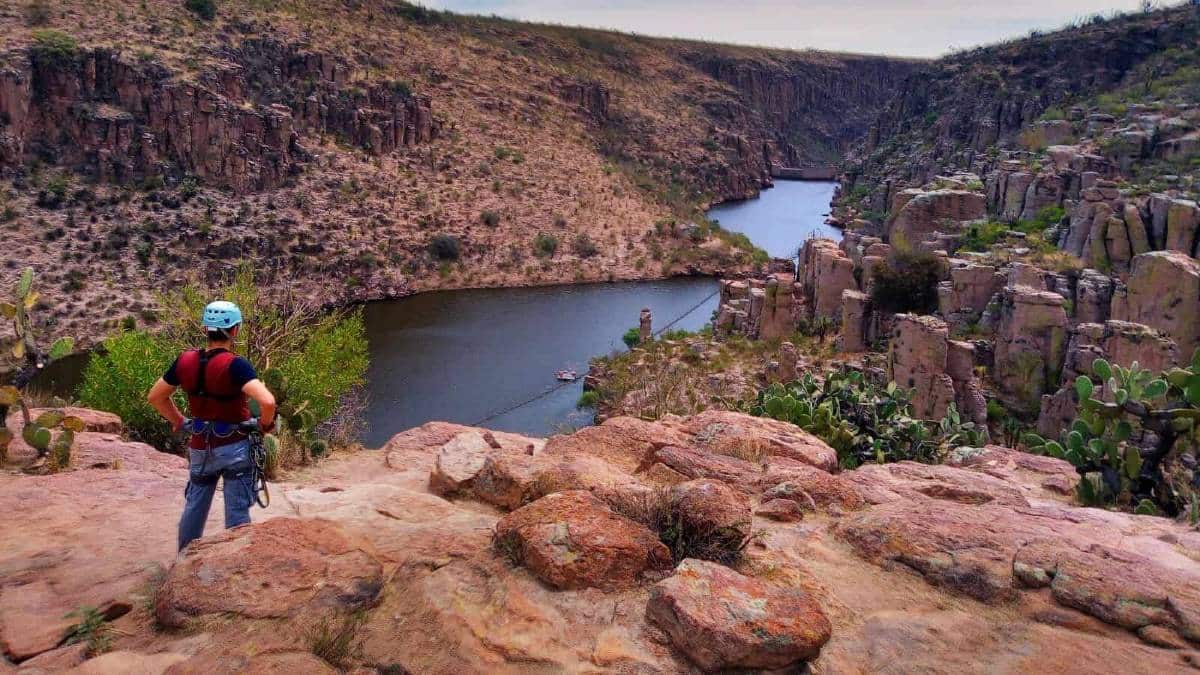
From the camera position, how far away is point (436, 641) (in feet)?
15.8

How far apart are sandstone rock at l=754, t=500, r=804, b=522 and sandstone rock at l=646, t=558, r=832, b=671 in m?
1.66

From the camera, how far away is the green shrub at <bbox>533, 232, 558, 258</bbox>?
65.4 metres

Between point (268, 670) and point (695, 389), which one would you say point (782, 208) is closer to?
point (695, 389)

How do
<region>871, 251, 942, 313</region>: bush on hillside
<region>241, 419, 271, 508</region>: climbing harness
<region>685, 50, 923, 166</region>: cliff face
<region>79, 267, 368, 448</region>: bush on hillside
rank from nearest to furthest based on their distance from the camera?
<region>241, 419, 271, 508</region>: climbing harness → <region>79, 267, 368, 448</region>: bush on hillside → <region>871, 251, 942, 313</region>: bush on hillside → <region>685, 50, 923, 166</region>: cliff face

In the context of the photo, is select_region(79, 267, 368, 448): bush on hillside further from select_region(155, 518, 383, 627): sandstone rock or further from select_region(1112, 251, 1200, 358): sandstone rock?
select_region(1112, 251, 1200, 358): sandstone rock

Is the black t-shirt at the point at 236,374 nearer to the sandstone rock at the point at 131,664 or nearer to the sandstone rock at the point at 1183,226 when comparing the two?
the sandstone rock at the point at 131,664

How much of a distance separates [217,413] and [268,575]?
142cm

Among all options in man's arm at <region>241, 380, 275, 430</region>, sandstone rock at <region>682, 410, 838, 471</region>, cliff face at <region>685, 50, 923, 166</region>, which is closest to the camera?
man's arm at <region>241, 380, 275, 430</region>

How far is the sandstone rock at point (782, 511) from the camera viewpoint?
6.80m

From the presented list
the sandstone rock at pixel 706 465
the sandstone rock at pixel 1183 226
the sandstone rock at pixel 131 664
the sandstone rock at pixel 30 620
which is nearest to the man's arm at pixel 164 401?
the sandstone rock at pixel 30 620

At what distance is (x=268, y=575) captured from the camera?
16.6ft

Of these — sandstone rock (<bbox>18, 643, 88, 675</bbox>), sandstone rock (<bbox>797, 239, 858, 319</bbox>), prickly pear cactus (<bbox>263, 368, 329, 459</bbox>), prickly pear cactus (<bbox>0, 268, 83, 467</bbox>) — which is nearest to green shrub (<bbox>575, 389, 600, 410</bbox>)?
sandstone rock (<bbox>797, 239, 858, 319</bbox>)

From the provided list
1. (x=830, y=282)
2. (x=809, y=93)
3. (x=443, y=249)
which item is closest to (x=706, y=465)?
(x=830, y=282)

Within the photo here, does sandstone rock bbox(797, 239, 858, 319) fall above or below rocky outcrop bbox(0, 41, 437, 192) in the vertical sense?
below
